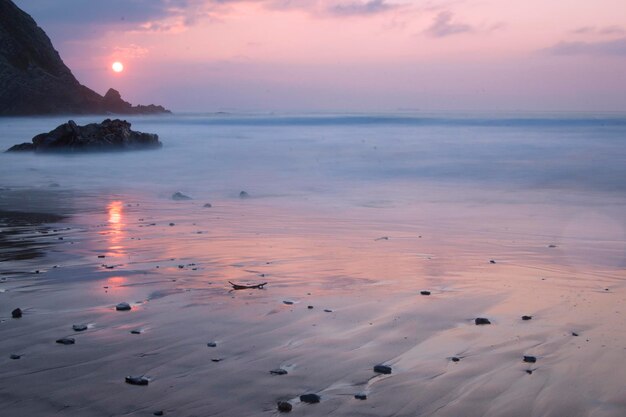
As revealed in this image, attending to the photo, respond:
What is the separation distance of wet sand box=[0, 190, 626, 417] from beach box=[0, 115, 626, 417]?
2 centimetres

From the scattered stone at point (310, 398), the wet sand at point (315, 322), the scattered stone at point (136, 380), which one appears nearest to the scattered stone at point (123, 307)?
the wet sand at point (315, 322)

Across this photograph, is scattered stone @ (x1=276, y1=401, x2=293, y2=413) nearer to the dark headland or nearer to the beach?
the beach

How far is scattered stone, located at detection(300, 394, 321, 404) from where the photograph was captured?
3499 mm

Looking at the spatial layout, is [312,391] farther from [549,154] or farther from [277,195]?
[549,154]

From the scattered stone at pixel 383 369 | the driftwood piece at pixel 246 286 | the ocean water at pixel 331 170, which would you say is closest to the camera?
the scattered stone at pixel 383 369

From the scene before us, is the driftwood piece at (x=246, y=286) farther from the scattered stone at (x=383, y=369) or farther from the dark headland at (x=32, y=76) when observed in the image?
the dark headland at (x=32, y=76)

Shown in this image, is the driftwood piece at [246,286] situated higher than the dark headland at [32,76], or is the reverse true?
the dark headland at [32,76]

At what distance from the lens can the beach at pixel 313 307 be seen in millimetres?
3609

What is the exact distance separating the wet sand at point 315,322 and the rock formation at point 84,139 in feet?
62.5

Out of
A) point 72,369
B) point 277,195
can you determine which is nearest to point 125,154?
point 277,195

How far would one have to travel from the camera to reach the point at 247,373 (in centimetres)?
388

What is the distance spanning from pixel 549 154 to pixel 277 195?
58.1 feet

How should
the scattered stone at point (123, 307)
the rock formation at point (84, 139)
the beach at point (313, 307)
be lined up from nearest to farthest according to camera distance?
the beach at point (313, 307), the scattered stone at point (123, 307), the rock formation at point (84, 139)

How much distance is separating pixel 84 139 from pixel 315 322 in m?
24.8
